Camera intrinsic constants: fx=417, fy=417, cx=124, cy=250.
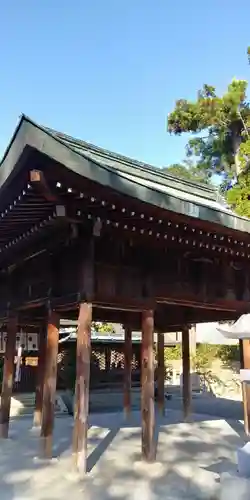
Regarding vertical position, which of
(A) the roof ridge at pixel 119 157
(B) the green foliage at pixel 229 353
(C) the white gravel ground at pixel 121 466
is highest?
(A) the roof ridge at pixel 119 157

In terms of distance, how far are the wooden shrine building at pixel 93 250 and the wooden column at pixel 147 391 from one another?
0.01 metres

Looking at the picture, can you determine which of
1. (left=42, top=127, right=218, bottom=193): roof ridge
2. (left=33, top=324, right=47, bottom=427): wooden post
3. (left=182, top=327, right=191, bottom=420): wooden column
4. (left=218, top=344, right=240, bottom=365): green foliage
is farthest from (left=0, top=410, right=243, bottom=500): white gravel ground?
(left=218, top=344, right=240, bottom=365): green foliage

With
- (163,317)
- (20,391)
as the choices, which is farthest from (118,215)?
(20,391)

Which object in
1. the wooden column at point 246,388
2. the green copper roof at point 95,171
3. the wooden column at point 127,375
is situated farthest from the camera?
the wooden column at point 127,375

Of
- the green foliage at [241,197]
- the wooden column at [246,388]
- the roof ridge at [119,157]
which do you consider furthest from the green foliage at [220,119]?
the wooden column at [246,388]

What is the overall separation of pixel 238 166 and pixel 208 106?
3808 millimetres

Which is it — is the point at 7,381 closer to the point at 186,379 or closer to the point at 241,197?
the point at 186,379

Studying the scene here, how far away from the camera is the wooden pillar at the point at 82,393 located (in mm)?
4922

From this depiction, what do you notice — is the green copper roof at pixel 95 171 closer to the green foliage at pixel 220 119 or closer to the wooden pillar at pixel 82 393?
the wooden pillar at pixel 82 393

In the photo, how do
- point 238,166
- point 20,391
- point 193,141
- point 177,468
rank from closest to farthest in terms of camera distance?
1. point 177,468
2. point 20,391
3. point 238,166
4. point 193,141

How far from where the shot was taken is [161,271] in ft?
20.6

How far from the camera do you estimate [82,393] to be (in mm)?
5070

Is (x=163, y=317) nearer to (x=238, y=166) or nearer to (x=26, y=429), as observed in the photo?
(x=26, y=429)

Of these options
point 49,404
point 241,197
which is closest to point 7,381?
point 49,404
